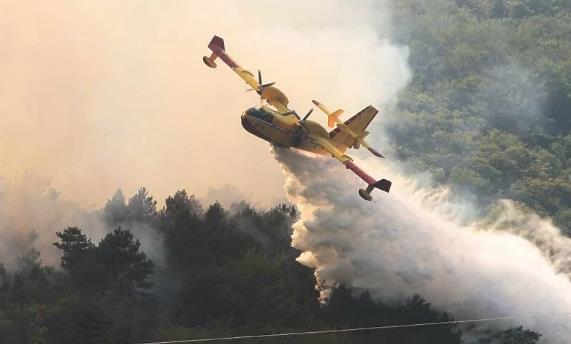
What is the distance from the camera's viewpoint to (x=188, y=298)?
77375 millimetres

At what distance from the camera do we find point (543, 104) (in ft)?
580

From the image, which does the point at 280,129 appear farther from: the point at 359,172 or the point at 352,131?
the point at 352,131

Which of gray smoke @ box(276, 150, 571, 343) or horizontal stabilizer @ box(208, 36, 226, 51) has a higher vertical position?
horizontal stabilizer @ box(208, 36, 226, 51)

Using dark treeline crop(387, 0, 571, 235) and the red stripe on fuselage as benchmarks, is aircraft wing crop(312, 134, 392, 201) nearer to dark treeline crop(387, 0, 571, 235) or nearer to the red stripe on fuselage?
the red stripe on fuselage

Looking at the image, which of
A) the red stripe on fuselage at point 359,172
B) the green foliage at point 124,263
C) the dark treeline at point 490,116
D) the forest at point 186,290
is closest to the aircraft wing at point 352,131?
the red stripe on fuselage at point 359,172

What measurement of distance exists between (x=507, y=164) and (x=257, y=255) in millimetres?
78871

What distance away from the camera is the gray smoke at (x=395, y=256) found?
249 ft

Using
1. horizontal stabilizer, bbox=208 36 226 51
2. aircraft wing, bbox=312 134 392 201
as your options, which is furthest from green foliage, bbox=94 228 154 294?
aircraft wing, bbox=312 134 392 201

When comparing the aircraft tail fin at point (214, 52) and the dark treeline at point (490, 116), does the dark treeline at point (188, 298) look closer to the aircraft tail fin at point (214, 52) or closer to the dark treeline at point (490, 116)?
the aircraft tail fin at point (214, 52)

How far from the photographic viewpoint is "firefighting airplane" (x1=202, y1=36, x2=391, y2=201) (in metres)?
71.6

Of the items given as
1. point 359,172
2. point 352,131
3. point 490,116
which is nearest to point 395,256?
point 359,172

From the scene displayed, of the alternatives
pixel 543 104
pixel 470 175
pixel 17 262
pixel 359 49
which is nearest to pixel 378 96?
pixel 359 49

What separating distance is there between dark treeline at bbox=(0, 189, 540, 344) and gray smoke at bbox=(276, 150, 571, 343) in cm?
102

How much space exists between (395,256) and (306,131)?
955 cm
